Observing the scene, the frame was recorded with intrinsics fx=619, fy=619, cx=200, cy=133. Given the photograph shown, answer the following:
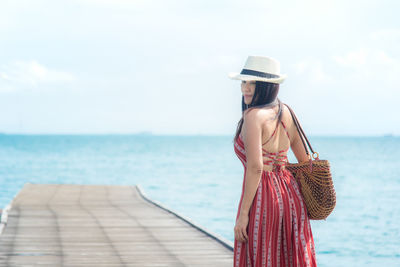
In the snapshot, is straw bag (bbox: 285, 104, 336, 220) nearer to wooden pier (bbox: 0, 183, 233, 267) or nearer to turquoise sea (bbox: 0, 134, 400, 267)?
wooden pier (bbox: 0, 183, 233, 267)

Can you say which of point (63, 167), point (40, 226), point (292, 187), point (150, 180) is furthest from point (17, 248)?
point (63, 167)

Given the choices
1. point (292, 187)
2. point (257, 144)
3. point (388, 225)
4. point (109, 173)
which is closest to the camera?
point (257, 144)

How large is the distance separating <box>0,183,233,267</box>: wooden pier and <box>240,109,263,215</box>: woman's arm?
130 inches

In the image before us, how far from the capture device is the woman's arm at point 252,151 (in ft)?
10.7

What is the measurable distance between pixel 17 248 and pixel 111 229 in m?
1.96

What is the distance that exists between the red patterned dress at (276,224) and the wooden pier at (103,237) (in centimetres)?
308

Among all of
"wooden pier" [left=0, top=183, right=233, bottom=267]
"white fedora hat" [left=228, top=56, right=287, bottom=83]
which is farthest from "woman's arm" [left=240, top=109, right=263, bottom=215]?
"wooden pier" [left=0, top=183, right=233, bottom=267]

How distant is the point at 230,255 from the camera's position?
696cm

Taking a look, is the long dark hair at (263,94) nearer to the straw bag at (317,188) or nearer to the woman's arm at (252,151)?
the woman's arm at (252,151)

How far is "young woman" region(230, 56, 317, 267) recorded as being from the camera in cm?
333

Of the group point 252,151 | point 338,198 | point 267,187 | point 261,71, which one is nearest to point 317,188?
point 267,187

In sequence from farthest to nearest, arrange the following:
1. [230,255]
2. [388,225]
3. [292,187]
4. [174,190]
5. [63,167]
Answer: [63,167]
[174,190]
[388,225]
[230,255]
[292,187]

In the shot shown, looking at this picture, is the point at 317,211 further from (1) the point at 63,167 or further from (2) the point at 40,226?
(1) the point at 63,167

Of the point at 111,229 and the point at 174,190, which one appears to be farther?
the point at 174,190
